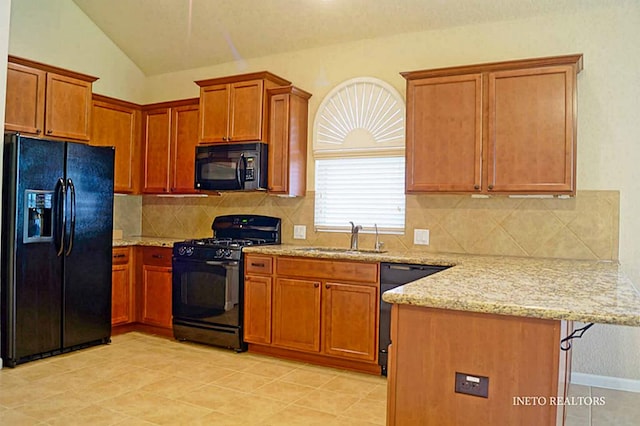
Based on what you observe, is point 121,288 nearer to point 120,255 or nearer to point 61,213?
point 120,255

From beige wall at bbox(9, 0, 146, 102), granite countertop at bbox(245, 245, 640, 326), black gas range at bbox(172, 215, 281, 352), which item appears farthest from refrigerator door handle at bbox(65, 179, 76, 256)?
granite countertop at bbox(245, 245, 640, 326)

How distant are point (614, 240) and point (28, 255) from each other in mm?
4274

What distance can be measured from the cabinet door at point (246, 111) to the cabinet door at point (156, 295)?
1456 mm

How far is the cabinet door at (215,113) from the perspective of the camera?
4.51 m

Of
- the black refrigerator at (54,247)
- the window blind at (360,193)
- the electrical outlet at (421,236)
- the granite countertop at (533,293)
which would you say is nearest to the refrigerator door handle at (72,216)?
the black refrigerator at (54,247)

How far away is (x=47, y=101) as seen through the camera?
420 centimetres

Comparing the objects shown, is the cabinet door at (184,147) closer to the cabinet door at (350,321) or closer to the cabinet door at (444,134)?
the cabinet door at (350,321)

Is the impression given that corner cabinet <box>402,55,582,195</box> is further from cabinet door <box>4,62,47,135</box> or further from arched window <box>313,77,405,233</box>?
cabinet door <box>4,62,47,135</box>

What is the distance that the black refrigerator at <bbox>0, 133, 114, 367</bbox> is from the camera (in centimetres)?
367

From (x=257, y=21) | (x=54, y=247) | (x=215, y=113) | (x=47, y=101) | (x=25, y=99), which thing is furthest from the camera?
(x=215, y=113)

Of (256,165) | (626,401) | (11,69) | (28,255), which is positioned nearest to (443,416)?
(626,401)

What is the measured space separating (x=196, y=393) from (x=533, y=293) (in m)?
2.31

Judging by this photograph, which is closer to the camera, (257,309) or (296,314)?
(296,314)

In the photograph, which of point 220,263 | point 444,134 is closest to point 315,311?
point 220,263
